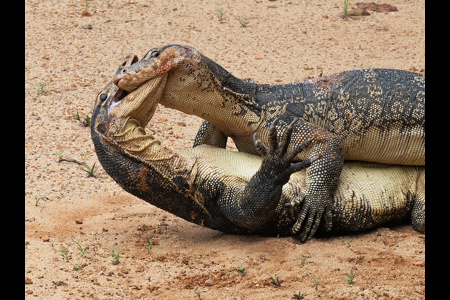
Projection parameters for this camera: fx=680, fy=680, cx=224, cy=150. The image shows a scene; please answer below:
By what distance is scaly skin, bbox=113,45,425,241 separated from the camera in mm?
5355

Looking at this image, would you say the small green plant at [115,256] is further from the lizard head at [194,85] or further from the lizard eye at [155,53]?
the lizard eye at [155,53]

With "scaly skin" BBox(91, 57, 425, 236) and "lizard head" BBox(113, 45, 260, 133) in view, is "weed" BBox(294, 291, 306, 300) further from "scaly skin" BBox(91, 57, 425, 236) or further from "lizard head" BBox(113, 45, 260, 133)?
"lizard head" BBox(113, 45, 260, 133)

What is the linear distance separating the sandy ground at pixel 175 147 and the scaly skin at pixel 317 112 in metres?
0.60

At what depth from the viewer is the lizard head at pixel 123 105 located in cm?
511

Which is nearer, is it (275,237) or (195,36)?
(275,237)

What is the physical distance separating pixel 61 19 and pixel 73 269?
7.31 m

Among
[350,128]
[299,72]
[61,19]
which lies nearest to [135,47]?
[61,19]

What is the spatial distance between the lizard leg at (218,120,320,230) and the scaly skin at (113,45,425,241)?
1.11 ft

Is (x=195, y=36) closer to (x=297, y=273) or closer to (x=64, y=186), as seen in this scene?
(x=64, y=186)

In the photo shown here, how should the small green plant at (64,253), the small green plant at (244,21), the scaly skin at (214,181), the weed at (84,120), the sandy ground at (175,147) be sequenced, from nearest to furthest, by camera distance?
1. the sandy ground at (175,147)
2. the scaly skin at (214,181)
3. the small green plant at (64,253)
4. the weed at (84,120)
5. the small green plant at (244,21)

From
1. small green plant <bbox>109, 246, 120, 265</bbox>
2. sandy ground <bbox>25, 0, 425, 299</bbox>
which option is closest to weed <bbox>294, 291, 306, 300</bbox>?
sandy ground <bbox>25, 0, 425, 299</bbox>

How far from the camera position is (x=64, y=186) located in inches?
274

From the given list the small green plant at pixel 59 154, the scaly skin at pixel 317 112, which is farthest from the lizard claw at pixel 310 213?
the small green plant at pixel 59 154

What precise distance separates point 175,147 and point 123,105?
2.63 m
